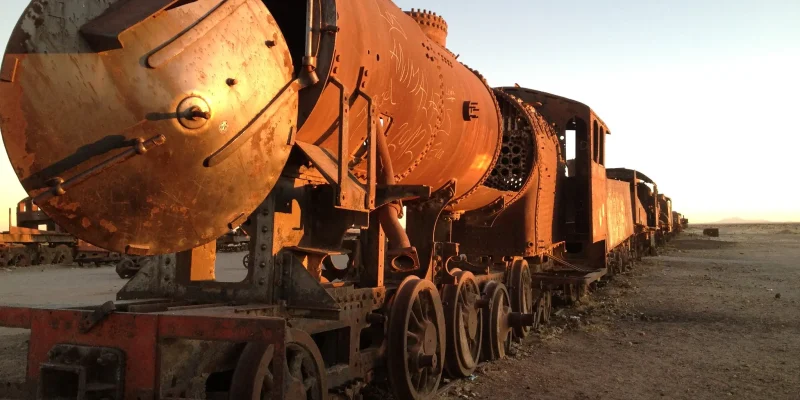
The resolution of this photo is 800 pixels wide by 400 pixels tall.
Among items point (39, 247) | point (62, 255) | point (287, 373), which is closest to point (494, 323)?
point (287, 373)

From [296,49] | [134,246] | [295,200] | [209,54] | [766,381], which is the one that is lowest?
[766,381]

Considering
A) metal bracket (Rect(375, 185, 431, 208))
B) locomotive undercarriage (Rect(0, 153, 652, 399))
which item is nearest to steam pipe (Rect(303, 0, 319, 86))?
locomotive undercarriage (Rect(0, 153, 652, 399))

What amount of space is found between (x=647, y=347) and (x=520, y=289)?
177cm

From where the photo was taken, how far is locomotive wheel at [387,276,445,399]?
183 inches

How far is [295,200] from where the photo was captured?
3.69 metres

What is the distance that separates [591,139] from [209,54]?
28.1ft

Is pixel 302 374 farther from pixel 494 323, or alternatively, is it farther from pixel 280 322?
pixel 494 323

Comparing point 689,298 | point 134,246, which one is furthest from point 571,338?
point 134,246

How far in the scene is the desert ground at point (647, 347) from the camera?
19.6 feet

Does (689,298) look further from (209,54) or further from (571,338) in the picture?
(209,54)

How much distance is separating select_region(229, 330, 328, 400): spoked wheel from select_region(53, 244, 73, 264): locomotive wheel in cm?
2407

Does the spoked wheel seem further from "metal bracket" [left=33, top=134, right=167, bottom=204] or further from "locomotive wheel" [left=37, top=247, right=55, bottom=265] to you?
"locomotive wheel" [left=37, top=247, right=55, bottom=265]

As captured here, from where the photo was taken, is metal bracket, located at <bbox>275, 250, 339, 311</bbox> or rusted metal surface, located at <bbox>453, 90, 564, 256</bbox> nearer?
metal bracket, located at <bbox>275, 250, 339, 311</bbox>

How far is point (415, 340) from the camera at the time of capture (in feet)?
16.1
